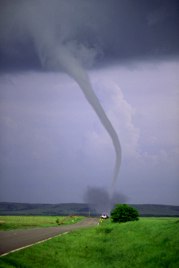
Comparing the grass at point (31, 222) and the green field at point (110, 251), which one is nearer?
the green field at point (110, 251)

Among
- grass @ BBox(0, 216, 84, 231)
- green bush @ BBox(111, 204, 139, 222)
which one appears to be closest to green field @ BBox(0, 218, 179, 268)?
green bush @ BBox(111, 204, 139, 222)

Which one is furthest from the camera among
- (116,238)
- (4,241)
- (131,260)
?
(116,238)

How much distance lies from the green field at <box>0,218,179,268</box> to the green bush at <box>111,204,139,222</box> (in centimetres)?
1729

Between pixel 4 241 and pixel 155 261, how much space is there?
43.2 ft

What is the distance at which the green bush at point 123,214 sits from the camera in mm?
55281

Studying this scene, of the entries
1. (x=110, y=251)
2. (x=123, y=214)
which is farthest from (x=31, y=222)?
(x=110, y=251)

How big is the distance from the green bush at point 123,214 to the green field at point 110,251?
17.3 metres

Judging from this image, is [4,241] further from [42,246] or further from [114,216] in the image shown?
[114,216]

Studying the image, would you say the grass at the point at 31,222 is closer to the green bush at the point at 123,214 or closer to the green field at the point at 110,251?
the green bush at the point at 123,214

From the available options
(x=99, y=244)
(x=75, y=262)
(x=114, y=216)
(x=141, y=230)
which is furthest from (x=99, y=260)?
(x=114, y=216)

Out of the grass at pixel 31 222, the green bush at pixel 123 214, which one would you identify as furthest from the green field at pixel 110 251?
the grass at pixel 31 222

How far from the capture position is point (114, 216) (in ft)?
183

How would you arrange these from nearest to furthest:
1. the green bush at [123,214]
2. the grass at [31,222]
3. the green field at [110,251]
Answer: the green field at [110,251] → the green bush at [123,214] → the grass at [31,222]

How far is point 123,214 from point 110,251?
26.1 metres
